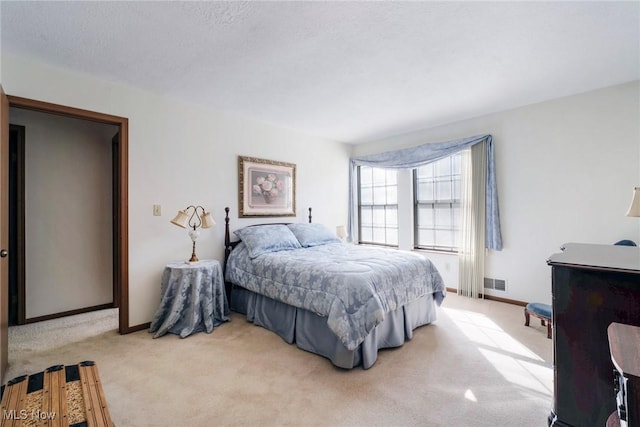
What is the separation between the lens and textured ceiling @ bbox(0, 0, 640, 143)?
1889 mm

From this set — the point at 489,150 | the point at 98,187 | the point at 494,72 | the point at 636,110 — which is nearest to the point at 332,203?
the point at 489,150

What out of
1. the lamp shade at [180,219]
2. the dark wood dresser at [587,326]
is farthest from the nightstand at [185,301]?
the dark wood dresser at [587,326]

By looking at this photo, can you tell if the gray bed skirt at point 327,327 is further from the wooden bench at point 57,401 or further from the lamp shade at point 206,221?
the wooden bench at point 57,401

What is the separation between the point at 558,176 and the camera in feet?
11.3

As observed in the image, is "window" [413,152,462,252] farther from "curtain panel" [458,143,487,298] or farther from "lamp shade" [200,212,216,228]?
"lamp shade" [200,212,216,228]

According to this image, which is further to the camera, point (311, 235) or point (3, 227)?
point (311, 235)

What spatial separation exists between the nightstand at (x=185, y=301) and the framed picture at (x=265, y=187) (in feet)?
3.90

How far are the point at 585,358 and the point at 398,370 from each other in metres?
1.27

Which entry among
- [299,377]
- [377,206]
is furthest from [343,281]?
[377,206]

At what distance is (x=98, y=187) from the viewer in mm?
3736

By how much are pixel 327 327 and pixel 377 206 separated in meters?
3.37

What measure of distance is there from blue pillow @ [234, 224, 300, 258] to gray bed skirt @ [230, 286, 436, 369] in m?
0.53

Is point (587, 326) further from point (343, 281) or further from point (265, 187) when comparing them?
point (265, 187)

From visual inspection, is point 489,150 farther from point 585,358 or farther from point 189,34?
point 189,34
